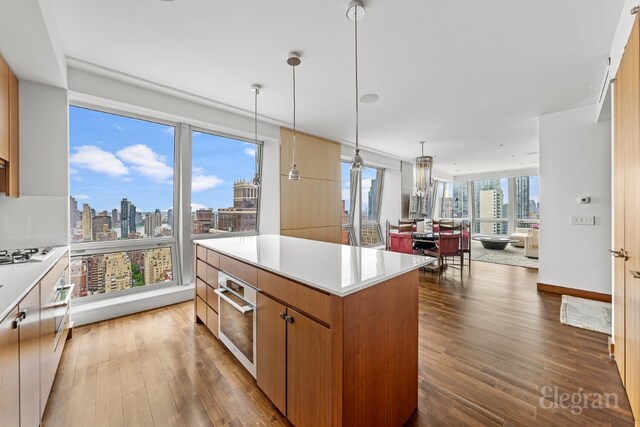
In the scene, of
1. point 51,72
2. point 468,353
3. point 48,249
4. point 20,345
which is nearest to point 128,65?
point 51,72

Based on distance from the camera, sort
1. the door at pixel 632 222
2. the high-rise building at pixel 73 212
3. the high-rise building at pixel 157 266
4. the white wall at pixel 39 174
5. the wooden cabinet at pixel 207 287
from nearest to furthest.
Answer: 1. the door at pixel 632 222
2. the white wall at pixel 39 174
3. the wooden cabinet at pixel 207 287
4. the high-rise building at pixel 73 212
5. the high-rise building at pixel 157 266

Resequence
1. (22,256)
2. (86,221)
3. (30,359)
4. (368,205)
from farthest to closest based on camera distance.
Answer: (368,205) < (86,221) < (22,256) < (30,359)

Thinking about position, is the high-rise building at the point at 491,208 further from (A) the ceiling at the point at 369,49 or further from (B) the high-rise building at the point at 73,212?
(B) the high-rise building at the point at 73,212

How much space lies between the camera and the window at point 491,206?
9.73 m

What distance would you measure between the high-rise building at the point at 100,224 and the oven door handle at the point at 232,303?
192 cm

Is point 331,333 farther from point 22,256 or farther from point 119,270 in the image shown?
point 119,270

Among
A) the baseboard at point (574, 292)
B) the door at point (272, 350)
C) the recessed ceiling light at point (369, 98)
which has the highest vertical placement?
the recessed ceiling light at point (369, 98)

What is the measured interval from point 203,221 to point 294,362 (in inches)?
121

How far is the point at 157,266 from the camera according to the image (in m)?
3.58

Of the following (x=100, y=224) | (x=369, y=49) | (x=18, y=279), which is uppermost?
(x=369, y=49)

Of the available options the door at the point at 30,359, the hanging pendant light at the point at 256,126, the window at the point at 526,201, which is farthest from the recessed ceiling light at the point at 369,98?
the window at the point at 526,201

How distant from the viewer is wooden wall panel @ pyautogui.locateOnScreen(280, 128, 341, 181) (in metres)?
4.59

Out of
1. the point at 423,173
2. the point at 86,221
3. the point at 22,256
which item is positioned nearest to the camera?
the point at 22,256

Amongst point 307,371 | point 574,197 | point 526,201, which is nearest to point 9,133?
point 307,371
